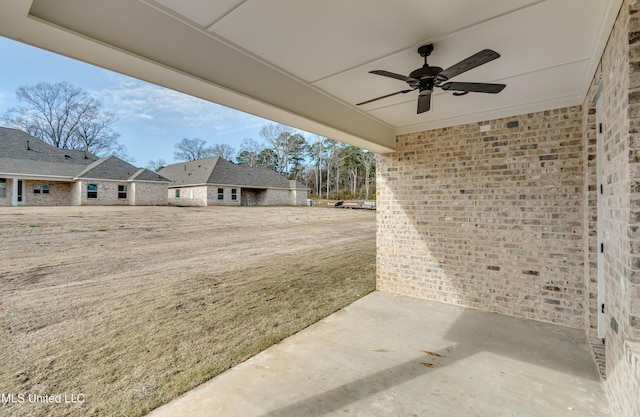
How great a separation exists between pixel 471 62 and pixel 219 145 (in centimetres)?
3225

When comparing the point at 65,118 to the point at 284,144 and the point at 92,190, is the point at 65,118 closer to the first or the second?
the point at 92,190

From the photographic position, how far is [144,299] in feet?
14.1

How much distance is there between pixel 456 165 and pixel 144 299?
5.37 metres

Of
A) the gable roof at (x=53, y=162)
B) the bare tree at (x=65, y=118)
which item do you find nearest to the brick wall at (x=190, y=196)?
the gable roof at (x=53, y=162)

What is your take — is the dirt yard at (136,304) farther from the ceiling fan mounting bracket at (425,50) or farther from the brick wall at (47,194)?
the brick wall at (47,194)

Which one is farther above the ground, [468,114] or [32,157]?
[32,157]

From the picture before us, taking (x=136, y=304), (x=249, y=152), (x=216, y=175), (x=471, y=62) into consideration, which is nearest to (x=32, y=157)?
(x=216, y=175)

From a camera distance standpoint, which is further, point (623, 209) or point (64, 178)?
point (64, 178)

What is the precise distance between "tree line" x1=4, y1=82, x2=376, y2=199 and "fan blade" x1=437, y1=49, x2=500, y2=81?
16834 millimetres

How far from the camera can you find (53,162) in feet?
45.4

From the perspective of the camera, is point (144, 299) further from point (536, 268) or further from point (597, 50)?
point (597, 50)

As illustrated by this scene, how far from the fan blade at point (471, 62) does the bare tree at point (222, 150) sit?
3158 centimetres

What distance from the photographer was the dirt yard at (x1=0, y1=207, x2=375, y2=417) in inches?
92.6

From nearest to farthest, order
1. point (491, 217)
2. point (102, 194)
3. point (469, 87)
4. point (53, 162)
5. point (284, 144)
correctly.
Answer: point (469, 87)
point (491, 217)
point (53, 162)
point (102, 194)
point (284, 144)
